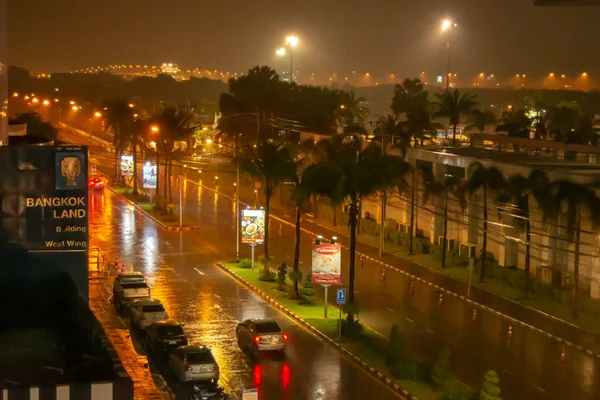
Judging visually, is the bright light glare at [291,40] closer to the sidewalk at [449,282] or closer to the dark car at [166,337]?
the sidewalk at [449,282]

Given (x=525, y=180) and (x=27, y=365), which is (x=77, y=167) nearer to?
(x=27, y=365)

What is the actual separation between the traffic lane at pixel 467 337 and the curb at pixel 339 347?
229 centimetres

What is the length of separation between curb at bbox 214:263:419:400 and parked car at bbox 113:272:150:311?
16.2 ft

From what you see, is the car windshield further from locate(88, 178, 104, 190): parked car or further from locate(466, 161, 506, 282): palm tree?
locate(88, 178, 104, 190): parked car

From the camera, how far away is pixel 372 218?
59.2m

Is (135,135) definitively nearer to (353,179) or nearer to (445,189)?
(445,189)

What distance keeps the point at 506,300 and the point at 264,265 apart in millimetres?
10884

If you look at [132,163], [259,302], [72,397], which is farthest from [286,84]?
[72,397]

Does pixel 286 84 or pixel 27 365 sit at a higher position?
pixel 286 84

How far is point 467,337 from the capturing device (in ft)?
99.9

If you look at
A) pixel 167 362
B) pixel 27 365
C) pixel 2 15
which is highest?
pixel 2 15

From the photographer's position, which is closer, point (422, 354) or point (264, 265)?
point (422, 354)

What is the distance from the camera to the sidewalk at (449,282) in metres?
31.6

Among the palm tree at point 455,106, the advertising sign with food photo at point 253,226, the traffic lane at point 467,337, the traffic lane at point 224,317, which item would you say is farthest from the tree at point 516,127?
the advertising sign with food photo at point 253,226
